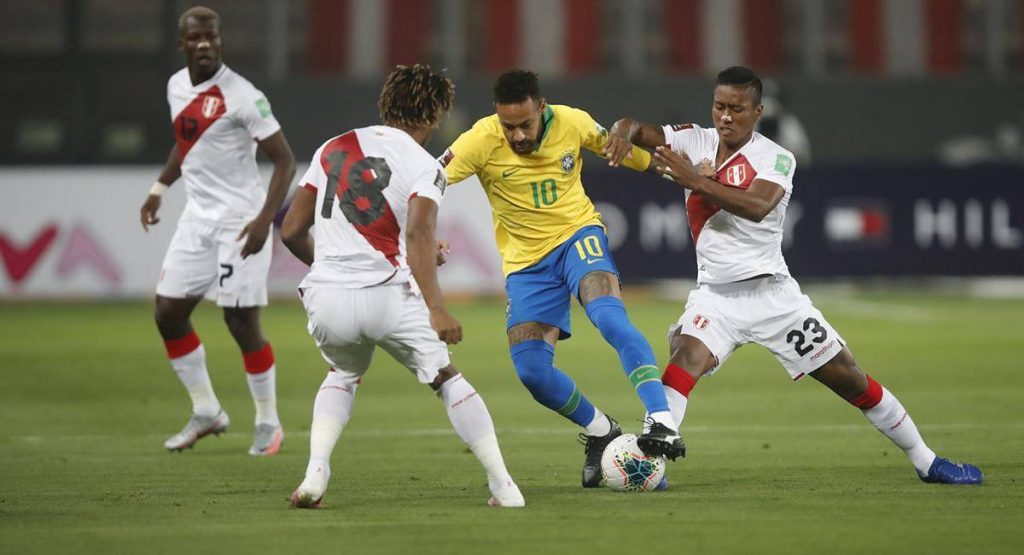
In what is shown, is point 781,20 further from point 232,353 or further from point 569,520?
point 569,520

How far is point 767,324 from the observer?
7637 mm

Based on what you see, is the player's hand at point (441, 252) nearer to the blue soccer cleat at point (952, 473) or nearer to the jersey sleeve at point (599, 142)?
the jersey sleeve at point (599, 142)

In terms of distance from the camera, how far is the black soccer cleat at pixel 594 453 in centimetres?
766

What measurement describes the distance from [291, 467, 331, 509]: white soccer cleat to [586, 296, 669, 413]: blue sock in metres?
1.39

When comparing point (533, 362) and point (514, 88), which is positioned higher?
point (514, 88)

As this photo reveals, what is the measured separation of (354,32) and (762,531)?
23366 mm

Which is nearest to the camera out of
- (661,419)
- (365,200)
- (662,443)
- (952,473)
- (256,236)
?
(365,200)

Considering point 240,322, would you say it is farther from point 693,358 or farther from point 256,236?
point 693,358

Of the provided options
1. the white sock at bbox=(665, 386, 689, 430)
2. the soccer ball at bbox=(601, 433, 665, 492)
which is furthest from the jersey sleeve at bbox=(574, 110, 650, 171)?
the soccer ball at bbox=(601, 433, 665, 492)

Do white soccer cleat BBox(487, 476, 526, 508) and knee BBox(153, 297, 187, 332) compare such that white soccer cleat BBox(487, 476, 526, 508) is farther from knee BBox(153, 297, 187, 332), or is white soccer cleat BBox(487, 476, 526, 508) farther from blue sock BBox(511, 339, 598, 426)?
knee BBox(153, 297, 187, 332)

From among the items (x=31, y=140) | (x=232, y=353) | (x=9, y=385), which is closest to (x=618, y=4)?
(x=31, y=140)

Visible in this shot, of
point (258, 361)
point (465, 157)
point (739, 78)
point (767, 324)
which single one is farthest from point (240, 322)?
point (739, 78)

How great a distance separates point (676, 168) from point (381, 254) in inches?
55.8

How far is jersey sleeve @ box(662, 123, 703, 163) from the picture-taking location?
7.84 metres
